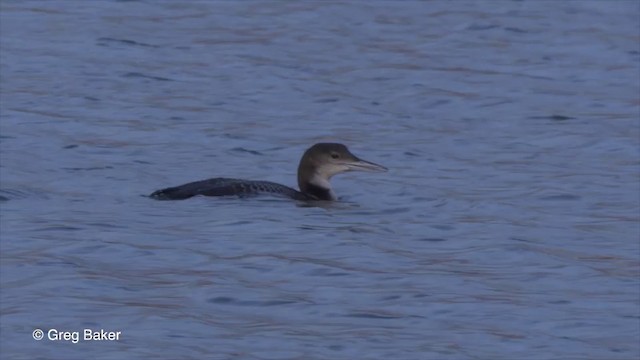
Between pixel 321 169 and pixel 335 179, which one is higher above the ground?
pixel 321 169

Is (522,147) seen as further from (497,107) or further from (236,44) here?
(236,44)

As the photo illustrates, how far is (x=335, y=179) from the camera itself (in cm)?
1633

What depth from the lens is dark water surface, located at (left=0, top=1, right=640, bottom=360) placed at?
404 inches

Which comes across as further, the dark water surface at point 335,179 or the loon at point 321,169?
the loon at point 321,169

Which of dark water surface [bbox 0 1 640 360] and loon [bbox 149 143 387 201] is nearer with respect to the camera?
dark water surface [bbox 0 1 640 360]

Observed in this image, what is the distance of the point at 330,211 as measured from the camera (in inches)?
551

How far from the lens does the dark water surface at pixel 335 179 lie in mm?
10258

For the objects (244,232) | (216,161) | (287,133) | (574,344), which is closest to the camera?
(574,344)

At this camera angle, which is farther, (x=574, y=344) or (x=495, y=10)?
(x=495, y=10)

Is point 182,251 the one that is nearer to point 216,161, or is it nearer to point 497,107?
point 216,161

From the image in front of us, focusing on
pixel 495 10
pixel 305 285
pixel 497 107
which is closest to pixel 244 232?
pixel 305 285

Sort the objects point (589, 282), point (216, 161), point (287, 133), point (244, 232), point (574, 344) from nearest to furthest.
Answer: point (574, 344)
point (589, 282)
point (244, 232)
point (216, 161)
point (287, 133)

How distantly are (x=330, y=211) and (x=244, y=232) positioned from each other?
132 cm

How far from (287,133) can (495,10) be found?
26.4 feet
